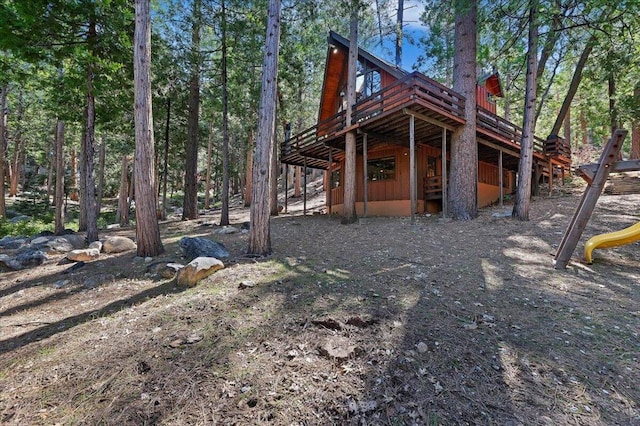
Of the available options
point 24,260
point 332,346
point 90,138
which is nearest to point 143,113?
point 90,138

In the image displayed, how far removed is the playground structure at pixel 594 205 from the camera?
16.2 feet

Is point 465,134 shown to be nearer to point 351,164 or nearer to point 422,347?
point 351,164

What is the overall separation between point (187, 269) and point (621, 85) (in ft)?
72.1

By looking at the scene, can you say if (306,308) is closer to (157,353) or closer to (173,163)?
(157,353)

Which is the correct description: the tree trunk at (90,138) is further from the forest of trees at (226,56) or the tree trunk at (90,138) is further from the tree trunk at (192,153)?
the tree trunk at (192,153)

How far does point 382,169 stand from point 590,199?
985cm

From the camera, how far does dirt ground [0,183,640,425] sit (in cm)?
202

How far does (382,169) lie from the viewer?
1456 centimetres

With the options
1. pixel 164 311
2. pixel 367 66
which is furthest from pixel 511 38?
pixel 164 311

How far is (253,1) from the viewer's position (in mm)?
11000

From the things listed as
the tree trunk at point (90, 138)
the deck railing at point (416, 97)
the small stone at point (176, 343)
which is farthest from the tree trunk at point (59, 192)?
the small stone at point (176, 343)


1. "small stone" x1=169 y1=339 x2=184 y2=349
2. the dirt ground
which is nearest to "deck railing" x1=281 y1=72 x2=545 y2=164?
the dirt ground

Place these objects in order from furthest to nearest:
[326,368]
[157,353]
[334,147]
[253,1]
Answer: [334,147]
[253,1]
[157,353]
[326,368]

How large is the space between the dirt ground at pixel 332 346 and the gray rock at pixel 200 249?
2.99 feet
